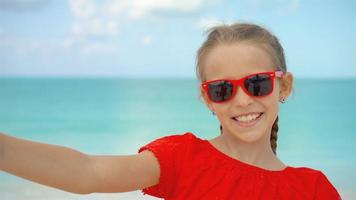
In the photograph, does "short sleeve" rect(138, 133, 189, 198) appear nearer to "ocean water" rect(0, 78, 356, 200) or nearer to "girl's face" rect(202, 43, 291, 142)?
"girl's face" rect(202, 43, 291, 142)

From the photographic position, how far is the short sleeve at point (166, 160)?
1.89 metres

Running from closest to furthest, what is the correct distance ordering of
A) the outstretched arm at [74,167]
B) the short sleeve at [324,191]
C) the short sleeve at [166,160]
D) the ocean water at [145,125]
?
the outstretched arm at [74,167]
the short sleeve at [166,160]
the short sleeve at [324,191]
the ocean water at [145,125]

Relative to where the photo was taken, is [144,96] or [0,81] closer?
[144,96]

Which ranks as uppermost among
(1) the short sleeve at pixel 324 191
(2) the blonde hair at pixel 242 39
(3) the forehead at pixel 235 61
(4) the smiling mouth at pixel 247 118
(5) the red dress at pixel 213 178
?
(2) the blonde hair at pixel 242 39

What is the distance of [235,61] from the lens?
6.51ft

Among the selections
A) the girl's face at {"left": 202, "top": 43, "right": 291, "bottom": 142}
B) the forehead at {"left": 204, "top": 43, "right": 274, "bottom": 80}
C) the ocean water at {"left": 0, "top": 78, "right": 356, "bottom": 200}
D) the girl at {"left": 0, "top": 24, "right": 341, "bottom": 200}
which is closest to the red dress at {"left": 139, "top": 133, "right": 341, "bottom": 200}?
the girl at {"left": 0, "top": 24, "right": 341, "bottom": 200}

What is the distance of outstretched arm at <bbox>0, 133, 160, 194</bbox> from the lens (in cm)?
150

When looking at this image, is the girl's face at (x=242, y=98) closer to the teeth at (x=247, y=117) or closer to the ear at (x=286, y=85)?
the teeth at (x=247, y=117)

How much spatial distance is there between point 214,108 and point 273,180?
282mm

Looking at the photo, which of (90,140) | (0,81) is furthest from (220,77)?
(0,81)

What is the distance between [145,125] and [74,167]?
50.7 ft

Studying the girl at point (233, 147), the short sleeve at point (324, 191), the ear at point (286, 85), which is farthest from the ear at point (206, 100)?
the short sleeve at point (324, 191)

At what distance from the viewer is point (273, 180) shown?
2.02 meters

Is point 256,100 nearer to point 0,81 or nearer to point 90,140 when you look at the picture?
point 90,140
